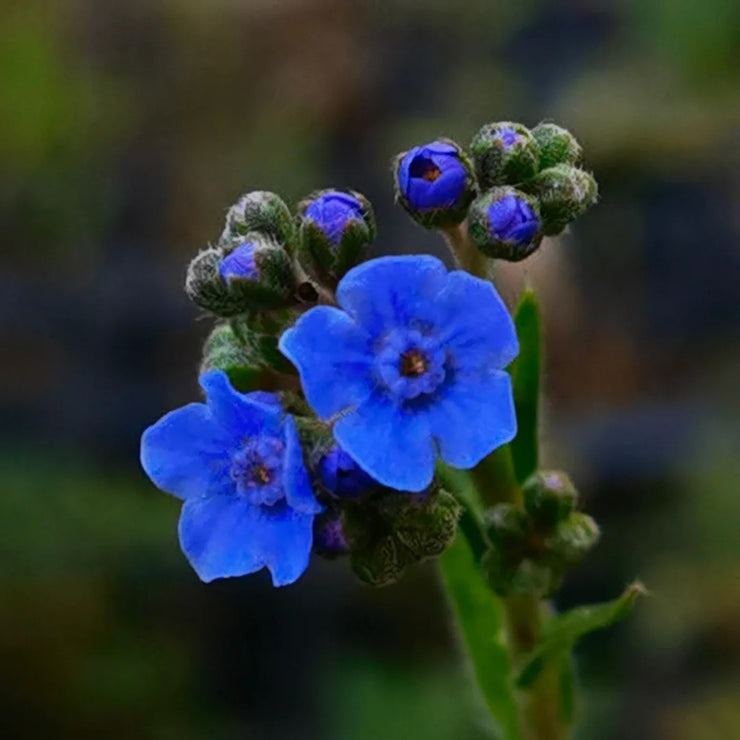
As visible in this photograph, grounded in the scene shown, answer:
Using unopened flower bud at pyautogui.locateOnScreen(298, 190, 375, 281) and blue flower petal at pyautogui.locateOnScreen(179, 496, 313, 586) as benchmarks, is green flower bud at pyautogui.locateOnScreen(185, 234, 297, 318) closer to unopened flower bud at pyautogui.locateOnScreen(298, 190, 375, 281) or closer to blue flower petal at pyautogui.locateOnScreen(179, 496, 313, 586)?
unopened flower bud at pyautogui.locateOnScreen(298, 190, 375, 281)

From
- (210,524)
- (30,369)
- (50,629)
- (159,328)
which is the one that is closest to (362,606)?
(50,629)

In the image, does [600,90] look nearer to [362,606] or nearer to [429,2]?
[429,2]

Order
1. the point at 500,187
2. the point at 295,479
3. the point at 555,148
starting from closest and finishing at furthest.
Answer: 1. the point at 295,479
2. the point at 500,187
3. the point at 555,148

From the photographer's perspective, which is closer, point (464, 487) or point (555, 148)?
point (555, 148)

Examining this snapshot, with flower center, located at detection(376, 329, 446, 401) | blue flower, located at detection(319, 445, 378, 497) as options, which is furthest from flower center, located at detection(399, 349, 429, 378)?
blue flower, located at detection(319, 445, 378, 497)

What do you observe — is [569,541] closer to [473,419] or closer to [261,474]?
[473,419]

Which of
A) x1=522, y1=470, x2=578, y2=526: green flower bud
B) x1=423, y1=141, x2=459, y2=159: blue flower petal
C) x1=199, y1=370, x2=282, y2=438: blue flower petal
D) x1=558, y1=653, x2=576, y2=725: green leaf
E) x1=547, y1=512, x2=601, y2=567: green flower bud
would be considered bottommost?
x1=558, y1=653, x2=576, y2=725: green leaf

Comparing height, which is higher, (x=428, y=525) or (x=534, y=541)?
(x=428, y=525)

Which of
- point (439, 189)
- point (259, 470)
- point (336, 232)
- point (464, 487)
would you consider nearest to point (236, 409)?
point (259, 470)
